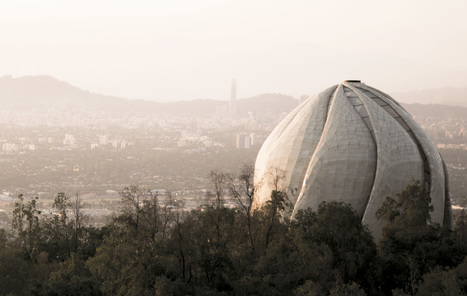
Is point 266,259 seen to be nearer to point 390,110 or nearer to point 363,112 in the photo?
point 363,112

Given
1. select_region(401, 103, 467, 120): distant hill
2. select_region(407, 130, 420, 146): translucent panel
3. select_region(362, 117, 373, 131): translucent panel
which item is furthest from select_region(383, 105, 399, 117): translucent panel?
select_region(401, 103, 467, 120): distant hill

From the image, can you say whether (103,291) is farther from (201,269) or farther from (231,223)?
(231,223)

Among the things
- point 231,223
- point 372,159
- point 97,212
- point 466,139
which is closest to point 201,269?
point 231,223

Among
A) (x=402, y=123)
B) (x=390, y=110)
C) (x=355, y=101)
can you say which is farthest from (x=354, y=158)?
(x=390, y=110)

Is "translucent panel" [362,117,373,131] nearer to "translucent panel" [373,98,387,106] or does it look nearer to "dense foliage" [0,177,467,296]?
"translucent panel" [373,98,387,106]

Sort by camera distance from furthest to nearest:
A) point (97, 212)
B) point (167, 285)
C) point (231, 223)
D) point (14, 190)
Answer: point (14, 190) → point (97, 212) → point (231, 223) → point (167, 285)
